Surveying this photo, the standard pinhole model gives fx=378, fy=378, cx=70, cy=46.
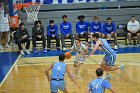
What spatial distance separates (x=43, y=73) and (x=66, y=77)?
3.23 ft

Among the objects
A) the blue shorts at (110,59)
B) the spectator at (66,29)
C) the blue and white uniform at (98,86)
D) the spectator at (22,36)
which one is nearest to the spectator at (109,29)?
the spectator at (66,29)

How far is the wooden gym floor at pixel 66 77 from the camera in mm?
11672

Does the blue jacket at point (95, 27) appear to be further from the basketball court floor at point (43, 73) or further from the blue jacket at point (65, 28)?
the basketball court floor at point (43, 73)

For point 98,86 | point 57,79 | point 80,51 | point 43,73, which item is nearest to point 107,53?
point 80,51

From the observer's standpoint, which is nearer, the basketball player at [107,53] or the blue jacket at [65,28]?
the basketball player at [107,53]

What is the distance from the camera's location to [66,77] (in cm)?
1327

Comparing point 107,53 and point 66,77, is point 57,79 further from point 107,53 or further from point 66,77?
point 66,77

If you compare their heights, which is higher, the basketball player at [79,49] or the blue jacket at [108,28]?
the blue jacket at [108,28]

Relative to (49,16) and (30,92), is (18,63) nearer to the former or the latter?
(30,92)

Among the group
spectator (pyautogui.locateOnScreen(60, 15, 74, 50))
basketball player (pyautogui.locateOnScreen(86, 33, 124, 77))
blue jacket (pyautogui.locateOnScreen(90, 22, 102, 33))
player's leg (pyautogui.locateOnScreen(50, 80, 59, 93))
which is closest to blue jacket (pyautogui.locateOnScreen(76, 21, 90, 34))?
blue jacket (pyautogui.locateOnScreen(90, 22, 102, 33))

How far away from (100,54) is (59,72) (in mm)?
7913

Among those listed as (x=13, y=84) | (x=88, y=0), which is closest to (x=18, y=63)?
(x=13, y=84)

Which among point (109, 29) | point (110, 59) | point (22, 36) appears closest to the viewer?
point (110, 59)

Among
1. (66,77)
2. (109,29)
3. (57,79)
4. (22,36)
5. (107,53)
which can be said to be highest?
(109,29)
